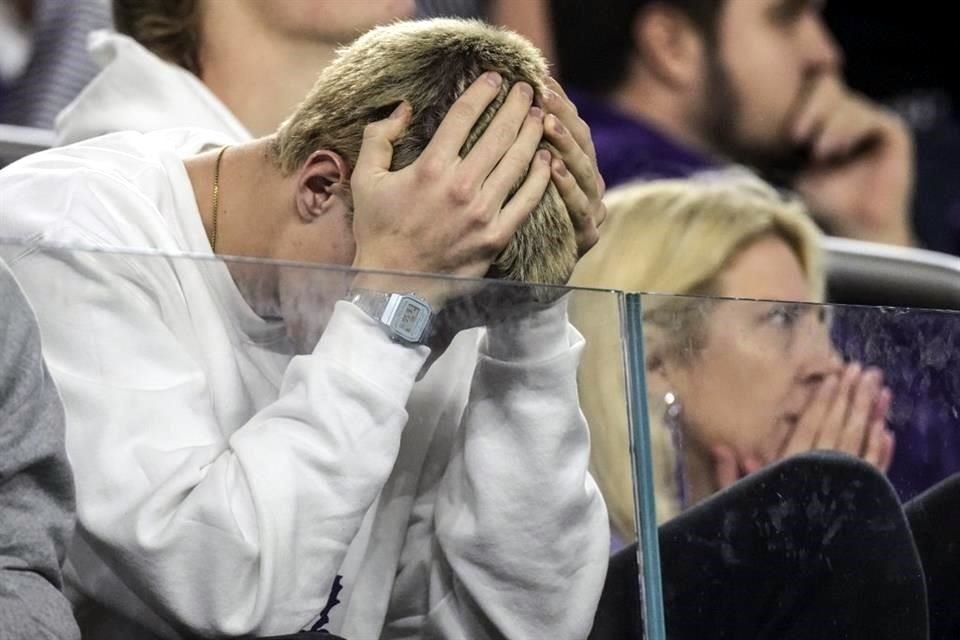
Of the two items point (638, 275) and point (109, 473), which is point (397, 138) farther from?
point (638, 275)

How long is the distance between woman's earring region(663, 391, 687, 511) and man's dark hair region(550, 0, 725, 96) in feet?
5.36

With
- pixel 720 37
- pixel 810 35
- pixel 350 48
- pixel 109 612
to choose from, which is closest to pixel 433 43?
pixel 350 48

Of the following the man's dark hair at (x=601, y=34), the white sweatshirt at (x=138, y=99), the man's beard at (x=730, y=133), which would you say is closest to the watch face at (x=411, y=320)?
the white sweatshirt at (x=138, y=99)

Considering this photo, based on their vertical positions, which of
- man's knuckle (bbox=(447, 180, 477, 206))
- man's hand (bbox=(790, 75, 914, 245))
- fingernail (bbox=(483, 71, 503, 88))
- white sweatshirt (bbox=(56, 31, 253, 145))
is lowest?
man's hand (bbox=(790, 75, 914, 245))

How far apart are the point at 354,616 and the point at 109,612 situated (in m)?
0.13

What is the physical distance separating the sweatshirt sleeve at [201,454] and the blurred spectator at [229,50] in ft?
2.49

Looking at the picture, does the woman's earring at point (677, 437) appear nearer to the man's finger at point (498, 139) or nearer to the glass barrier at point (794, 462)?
the glass barrier at point (794, 462)

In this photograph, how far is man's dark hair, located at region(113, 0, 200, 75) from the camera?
1698mm

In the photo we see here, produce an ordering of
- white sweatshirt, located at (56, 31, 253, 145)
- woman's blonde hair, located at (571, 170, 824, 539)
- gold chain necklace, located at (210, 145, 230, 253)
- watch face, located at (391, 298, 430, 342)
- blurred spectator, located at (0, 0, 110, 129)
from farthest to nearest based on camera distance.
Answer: blurred spectator, located at (0, 0, 110, 129) → woman's blonde hair, located at (571, 170, 824, 539) → white sweatshirt, located at (56, 31, 253, 145) → gold chain necklace, located at (210, 145, 230, 253) → watch face, located at (391, 298, 430, 342)

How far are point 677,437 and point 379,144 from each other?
0.25 metres

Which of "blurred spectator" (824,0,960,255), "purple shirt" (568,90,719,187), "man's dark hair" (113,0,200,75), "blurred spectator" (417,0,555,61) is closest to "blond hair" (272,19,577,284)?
"man's dark hair" (113,0,200,75)

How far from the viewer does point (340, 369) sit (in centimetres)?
92

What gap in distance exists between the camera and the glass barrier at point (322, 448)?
0.86m

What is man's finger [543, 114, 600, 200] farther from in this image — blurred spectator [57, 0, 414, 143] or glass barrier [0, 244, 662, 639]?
blurred spectator [57, 0, 414, 143]
